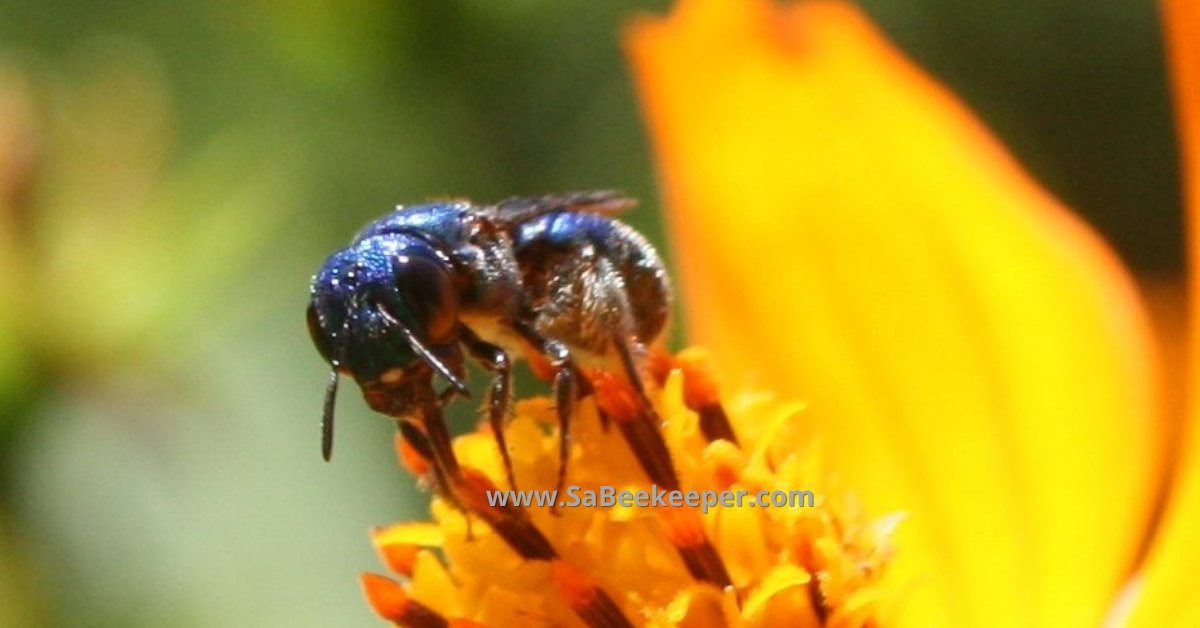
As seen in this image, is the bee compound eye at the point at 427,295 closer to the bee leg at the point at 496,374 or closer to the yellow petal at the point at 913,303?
the bee leg at the point at 496,374

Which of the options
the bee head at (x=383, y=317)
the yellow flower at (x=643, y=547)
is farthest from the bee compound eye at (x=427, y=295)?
the yellow flower at (x=643, y=547)

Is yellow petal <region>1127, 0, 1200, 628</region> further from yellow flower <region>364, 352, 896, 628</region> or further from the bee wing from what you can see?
the bee wing

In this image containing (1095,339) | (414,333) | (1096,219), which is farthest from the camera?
(1096,219)

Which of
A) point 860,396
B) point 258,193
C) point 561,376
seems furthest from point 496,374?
point 258,193

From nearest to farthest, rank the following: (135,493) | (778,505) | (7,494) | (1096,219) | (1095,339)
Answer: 1. (778,505)
2. (1095,339)
3. (7,494)
4. (135,493)
5. (1096,219)

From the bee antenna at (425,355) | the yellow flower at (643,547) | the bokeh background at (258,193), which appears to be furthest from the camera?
the bokeh background at (258,193)

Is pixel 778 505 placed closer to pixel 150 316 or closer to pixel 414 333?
pixel 414 333

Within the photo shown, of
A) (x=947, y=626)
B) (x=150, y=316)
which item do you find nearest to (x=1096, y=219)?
(x=947, y=626)
